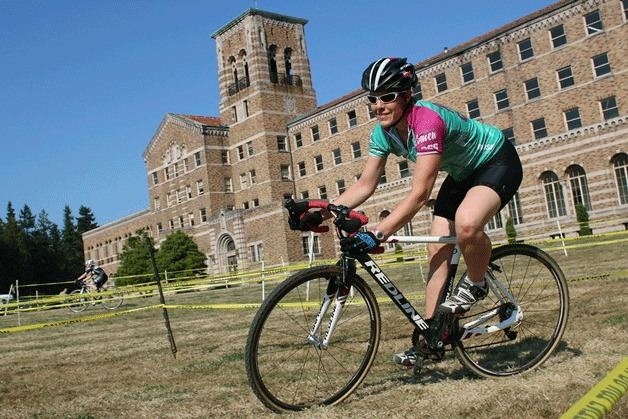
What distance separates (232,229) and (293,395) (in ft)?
152

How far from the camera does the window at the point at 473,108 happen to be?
38.4m

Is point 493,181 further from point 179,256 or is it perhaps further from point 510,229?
point 179,256

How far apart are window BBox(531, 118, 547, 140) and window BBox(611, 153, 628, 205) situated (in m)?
4.55

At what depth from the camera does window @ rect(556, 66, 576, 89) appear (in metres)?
33.9

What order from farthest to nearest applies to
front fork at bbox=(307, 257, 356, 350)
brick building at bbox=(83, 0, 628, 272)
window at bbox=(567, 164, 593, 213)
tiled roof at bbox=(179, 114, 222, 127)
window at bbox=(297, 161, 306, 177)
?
tiled roof at bbox=(179, 114, 222, 127), window at bbox=(297, 161, 306, 177), window at bbox=(567, 164, 593, 213), brick building at bbox=(83, 0, 628, 272), front fork at bbox=(307, 257, 356, 350)

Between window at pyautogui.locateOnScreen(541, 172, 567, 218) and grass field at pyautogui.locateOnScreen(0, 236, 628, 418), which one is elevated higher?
window at pyautogui.locateOnScreen(541, 172, 567, 218)

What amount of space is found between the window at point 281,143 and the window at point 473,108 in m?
17.1

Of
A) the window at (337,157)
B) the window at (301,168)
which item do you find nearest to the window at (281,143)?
the window at (301,168)

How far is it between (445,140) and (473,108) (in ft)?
120

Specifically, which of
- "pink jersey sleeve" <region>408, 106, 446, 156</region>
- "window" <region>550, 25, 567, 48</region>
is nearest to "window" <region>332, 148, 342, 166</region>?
"window" <region>550, 25, 567, 48</region>

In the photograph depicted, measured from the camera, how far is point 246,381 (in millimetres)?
4789

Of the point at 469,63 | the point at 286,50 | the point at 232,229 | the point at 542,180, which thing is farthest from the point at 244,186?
the point at 542,180

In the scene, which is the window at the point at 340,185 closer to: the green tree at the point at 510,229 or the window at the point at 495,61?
the window at the point at 495,61

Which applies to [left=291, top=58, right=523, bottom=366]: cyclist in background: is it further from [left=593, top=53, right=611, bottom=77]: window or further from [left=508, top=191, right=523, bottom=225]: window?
[left=508, top=191, right=523, bottom=225]: window
